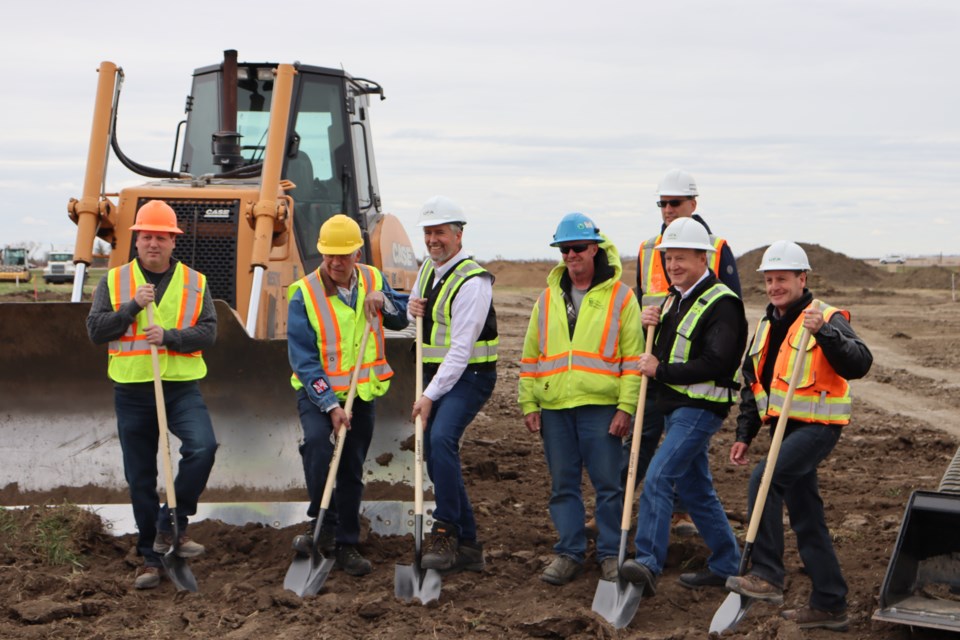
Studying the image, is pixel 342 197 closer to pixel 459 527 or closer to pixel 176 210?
pixel 176 210

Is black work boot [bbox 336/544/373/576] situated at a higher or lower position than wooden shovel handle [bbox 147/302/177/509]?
lower

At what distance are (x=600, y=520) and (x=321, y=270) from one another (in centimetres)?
196

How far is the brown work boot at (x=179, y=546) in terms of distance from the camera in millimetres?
6086

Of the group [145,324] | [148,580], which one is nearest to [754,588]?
[148,580]

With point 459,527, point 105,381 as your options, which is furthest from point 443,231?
point 105,381

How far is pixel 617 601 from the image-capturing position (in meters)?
5.55

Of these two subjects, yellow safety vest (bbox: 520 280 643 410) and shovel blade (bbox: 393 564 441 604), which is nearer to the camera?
shovel blade (bbox: 393 564 441 604)

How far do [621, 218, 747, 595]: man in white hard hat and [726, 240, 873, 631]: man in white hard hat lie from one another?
24 cm

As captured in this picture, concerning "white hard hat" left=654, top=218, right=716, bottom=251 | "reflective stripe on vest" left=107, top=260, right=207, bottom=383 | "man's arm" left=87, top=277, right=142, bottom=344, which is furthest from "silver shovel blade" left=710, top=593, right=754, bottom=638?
"man's arm" left=87, top=277, right=142, bottom=344

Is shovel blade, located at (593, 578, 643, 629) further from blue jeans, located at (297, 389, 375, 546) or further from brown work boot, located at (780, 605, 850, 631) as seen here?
blue jeans, located at (297, 389, 375, 546)

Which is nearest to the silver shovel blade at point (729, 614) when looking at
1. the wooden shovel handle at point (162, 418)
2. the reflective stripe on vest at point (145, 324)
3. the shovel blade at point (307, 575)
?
the shovel blade at point (307, 575)

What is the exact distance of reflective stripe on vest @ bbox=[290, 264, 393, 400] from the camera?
6242mm

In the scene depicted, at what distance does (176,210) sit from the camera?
27.6 feet

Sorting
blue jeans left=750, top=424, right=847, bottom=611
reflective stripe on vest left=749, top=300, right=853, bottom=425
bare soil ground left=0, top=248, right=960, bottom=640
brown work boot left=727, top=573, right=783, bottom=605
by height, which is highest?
reflective stripe on vest left=749, top=300, right=853, bottom=425
